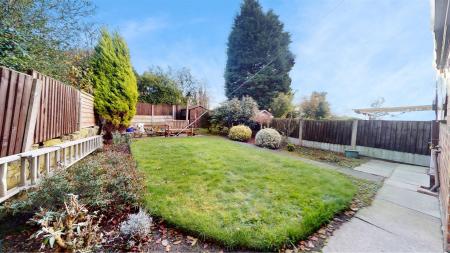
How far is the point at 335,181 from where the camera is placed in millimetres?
3961

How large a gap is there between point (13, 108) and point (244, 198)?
133 inches

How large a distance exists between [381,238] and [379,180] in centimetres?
312

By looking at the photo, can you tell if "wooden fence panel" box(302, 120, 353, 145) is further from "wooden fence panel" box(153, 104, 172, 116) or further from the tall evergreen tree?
"wooden fence panel" box(153, 104, 172, 116)

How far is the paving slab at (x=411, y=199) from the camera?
300cm

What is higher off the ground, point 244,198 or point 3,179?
point 3,179

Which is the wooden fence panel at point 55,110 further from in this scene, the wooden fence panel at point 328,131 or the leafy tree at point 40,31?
the wooden fence panel at point 328,131

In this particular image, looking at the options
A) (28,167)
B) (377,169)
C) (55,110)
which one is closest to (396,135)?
(377,169)

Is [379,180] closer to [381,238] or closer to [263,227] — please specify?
[381,238]

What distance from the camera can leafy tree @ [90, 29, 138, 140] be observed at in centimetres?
761

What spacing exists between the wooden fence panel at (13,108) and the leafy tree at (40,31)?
1.00 meters

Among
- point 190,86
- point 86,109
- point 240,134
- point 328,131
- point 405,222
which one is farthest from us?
point 190,86

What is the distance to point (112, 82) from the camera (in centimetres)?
803

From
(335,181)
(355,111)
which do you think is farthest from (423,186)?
(355,111)

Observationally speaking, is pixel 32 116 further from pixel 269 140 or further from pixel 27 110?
pixel 269 140
